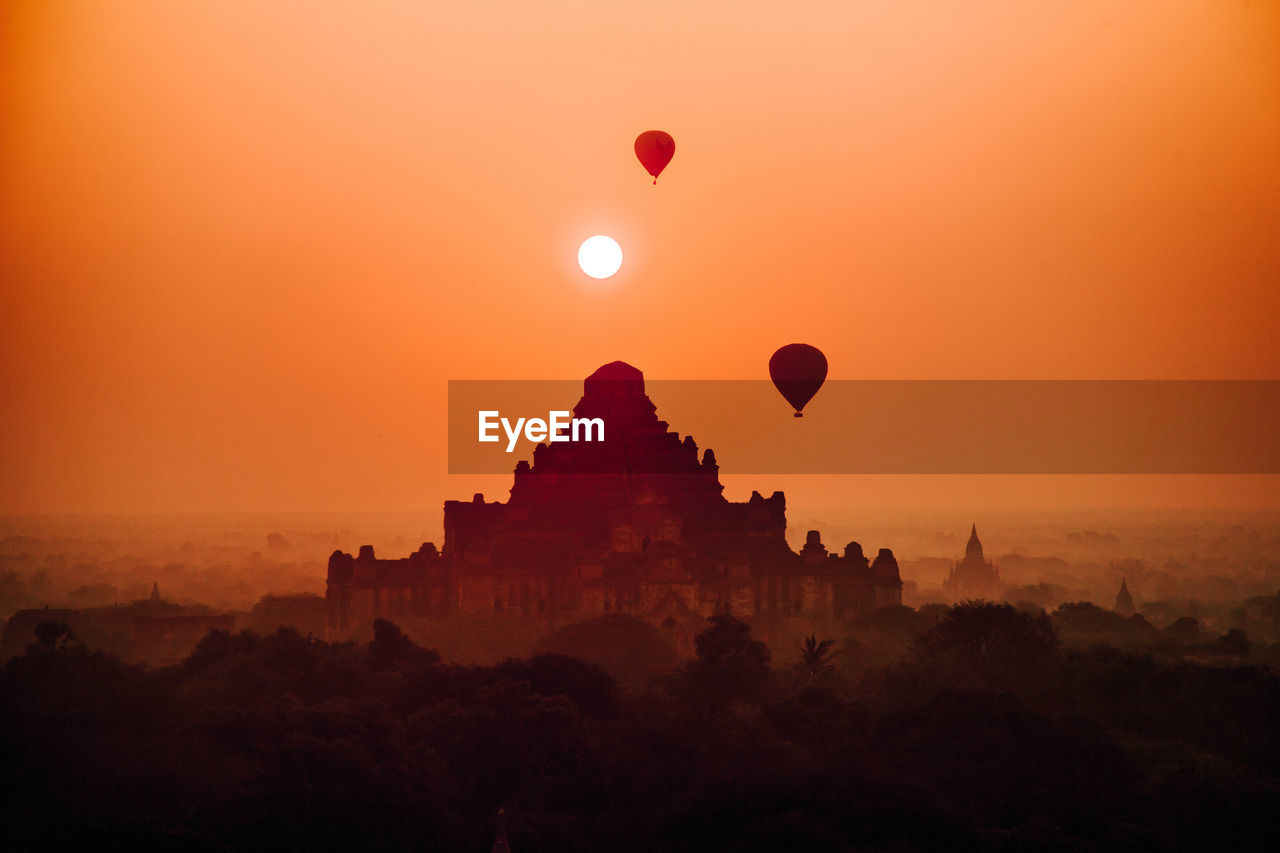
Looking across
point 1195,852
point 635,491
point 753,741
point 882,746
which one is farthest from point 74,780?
point 635,491

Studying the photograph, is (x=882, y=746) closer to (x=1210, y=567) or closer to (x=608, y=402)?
(x=608, y=402)

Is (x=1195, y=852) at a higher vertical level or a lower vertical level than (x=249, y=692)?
lower

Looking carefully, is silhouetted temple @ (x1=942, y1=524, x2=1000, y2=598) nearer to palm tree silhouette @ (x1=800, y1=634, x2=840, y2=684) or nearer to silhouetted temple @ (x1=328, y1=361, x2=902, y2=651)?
silhouetted temple @ (x1=328, y1=361, x2=902, y2=651)

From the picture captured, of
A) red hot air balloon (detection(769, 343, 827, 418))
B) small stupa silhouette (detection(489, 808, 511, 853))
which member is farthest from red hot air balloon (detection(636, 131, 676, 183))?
small stupa silhouette (detection(489, 808, 511, 853))

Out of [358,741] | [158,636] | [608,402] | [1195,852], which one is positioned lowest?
[1195,852]

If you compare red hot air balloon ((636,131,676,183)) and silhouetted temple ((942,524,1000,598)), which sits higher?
red hot air balloon ((636,131,676,183))

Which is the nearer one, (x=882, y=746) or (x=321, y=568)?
(x=882, y=746)
